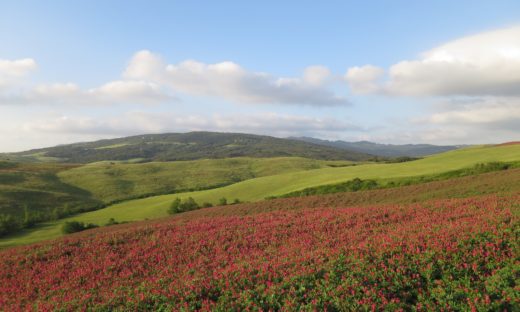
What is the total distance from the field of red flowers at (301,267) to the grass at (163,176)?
267 ft

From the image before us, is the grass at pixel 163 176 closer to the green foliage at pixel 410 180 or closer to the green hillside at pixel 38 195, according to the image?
the green hillside at pixel 38 195

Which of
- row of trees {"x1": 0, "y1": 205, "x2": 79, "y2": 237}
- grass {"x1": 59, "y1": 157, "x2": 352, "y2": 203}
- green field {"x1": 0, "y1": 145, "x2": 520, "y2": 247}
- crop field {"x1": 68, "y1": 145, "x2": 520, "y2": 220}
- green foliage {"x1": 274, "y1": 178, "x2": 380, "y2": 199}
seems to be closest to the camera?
green foliage {"x1": 274, "y1": 178, "x2": 380, "y2": 199}

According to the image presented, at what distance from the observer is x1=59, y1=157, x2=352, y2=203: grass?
10781 centimetres

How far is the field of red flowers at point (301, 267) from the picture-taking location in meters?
8.91

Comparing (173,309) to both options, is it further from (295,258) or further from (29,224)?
(29,224)

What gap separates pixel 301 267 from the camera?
11.0 metres

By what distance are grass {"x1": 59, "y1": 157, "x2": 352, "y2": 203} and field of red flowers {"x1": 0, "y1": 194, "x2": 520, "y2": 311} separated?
8133cm

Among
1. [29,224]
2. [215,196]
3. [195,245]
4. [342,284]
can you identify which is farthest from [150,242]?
[29,224]

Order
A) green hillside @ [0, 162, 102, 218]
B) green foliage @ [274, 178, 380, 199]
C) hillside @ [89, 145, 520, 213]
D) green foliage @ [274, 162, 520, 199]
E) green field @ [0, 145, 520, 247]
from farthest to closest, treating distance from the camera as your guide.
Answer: green hillside @ [0, 162, 102, 218], hillside @ [89, 145, 520, 213], green field @ [0, 145, 520, 247], green foliage @ [274, 178, 380, 199], green foliage @ [274, 162, 520, 199]

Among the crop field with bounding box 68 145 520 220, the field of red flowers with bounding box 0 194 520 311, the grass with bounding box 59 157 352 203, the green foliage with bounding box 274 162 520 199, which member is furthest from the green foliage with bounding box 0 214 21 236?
the green foliage with bounding box 274 162 520 199

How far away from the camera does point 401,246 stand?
11375 millimetres

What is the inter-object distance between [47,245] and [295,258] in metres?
16.1

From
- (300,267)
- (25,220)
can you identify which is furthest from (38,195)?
(300,267)

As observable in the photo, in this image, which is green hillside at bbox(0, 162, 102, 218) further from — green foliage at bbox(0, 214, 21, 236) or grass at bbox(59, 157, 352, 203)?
green foliage at bbox(0, 214, 21, 236)
